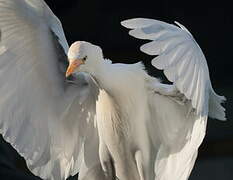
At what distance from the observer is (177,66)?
174 centimetres

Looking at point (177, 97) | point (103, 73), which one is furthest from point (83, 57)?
point (177, 97)

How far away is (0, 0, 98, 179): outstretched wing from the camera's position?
2.06 meters

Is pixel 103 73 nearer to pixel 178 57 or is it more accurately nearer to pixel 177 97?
pixel 177 97

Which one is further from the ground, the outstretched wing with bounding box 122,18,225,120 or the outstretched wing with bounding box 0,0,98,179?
the outstretched wing with bounding box 122,18,225,120

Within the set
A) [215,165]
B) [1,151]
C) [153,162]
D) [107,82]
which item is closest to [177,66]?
[107,82]

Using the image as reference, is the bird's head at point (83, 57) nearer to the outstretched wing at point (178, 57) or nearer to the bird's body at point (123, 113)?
the bird's body at point (123, 113)

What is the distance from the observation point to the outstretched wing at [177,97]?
1729mm

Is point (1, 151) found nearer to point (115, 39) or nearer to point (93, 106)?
point (93, 106)

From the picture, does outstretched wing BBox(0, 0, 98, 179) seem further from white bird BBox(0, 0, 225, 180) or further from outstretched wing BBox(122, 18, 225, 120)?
outstretched wing BBox(122, 18, 225, 120)

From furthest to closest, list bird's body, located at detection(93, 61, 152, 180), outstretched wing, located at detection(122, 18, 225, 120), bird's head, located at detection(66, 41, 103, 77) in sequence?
bird's body, located at detection(93, 61, 152, 180) → bird's head, located at detection(66, 41, 103, 77) → outstretched wing, located at detection(122, 18, 225, 120)

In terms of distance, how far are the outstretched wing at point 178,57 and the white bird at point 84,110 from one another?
60 millimetres

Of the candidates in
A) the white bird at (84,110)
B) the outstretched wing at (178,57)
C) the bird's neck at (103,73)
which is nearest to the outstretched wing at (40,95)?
the white bird at (84,110)

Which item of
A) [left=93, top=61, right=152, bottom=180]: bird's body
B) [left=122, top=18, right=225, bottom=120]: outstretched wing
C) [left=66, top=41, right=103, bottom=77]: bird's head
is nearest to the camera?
[left=122, top=18, right=225, bottom=120]: outstretched wing

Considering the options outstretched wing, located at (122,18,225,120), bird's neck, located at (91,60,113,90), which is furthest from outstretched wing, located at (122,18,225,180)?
bird's neck, located at (91,60,113,90)
